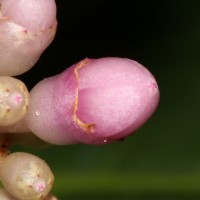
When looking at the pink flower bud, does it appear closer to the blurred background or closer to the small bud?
the small bud

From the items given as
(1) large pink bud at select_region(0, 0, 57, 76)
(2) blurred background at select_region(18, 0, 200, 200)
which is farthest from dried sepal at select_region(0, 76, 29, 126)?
(2) blurred background at select_region(18, 0, 200, 200)

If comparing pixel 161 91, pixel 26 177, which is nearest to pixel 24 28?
pixel 26 177

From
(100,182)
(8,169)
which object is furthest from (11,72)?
(100,182)

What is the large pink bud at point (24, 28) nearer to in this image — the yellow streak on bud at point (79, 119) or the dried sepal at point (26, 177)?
the yellow streak on bud at point (79, 119)

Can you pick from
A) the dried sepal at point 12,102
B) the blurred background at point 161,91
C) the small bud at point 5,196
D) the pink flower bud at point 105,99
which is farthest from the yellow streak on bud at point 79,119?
the blurred background at point 161,91

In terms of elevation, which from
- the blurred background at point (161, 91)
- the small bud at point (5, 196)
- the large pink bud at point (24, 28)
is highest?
the large pink bud at point (24, 28)

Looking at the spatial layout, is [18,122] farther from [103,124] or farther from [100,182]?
[100,182]

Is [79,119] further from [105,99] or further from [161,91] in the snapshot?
[161,91]
